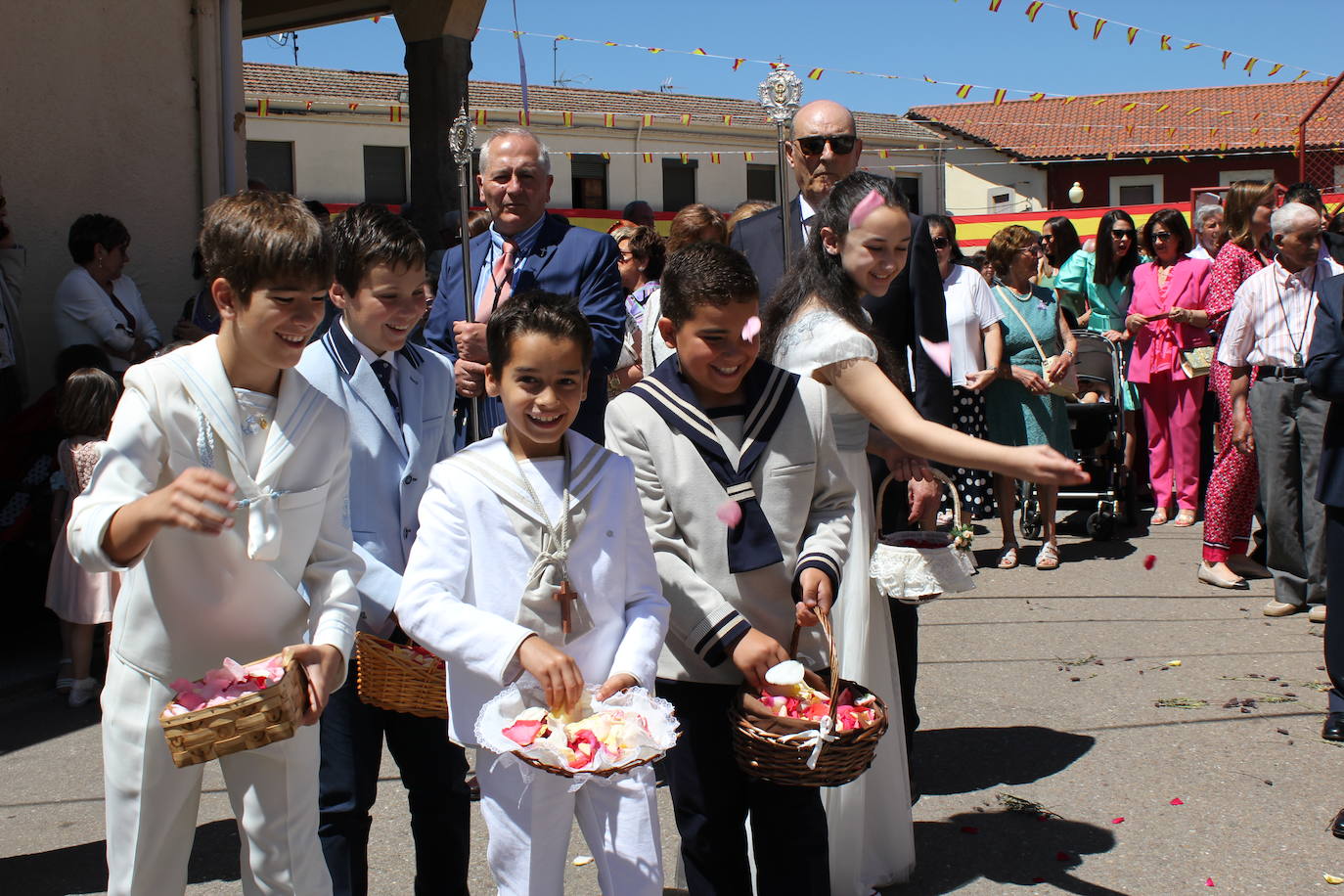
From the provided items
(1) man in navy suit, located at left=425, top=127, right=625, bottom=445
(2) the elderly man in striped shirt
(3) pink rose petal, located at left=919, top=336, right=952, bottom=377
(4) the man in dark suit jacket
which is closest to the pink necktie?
(1) man in navy suit, located at left=425, top=127, right=625, bottom=445

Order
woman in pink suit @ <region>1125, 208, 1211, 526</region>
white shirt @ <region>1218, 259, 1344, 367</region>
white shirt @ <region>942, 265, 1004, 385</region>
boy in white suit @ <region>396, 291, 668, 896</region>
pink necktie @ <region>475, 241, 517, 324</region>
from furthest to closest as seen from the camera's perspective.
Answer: woman in pink suit @ <region>1125, 208, 1211, 526</region>, white shirt @ <region>942, 265, 1004, 385</region>, white shirt @ <region>1218, 259, 1344, 367</region>, pink necktie @ <region>475, 241, 517, 324</region>, boy in white suit @ <region>396, 291, 668, 896</region>

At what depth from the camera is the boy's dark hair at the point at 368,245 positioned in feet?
10.7

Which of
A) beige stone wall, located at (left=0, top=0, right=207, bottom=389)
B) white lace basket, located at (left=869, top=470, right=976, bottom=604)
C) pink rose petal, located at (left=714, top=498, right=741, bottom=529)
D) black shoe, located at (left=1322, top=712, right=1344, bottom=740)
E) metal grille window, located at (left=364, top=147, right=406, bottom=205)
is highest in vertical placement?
metal grille window, located at (left=364, top=147, right=406, bottom=205)

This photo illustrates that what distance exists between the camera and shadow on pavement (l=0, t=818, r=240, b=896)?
402 centimetres

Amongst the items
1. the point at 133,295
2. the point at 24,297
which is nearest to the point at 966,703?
the point at 133,295

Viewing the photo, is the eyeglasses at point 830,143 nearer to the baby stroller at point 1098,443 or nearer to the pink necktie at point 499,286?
the pink necktie at point 499,286

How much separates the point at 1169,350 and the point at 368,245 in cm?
810

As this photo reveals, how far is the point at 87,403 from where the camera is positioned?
6070 mm

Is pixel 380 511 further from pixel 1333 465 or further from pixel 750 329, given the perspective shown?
pixel 1333 465

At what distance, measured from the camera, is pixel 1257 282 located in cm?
719

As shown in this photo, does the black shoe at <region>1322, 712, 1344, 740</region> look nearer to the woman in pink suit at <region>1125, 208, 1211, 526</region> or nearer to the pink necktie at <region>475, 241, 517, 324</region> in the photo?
the pink necktie at <region>475, 241, 517, 324</region>

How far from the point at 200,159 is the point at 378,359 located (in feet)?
18.9

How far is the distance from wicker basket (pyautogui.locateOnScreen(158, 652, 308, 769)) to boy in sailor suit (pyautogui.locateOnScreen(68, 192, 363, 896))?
0.16 m

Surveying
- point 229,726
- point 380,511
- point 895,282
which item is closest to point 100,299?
point 380,511
